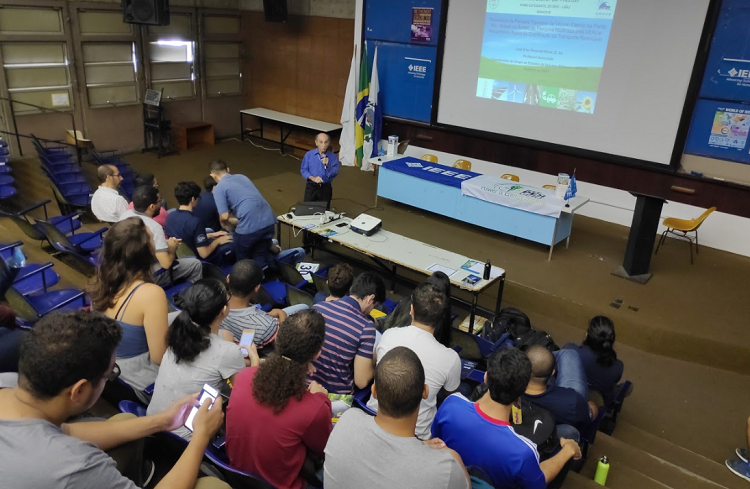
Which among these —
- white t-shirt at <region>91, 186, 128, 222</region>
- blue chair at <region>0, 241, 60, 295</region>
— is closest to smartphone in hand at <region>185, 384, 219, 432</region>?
blue chair at <region>0, 241, 60, 295</region>

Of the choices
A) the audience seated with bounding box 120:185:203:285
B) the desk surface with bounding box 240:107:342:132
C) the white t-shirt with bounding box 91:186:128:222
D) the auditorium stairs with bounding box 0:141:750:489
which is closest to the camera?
the auditorium stairs with bounding box 0:141:750:489

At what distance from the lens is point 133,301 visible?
2469mm

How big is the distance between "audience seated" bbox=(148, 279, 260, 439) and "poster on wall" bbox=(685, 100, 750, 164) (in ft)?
21.5

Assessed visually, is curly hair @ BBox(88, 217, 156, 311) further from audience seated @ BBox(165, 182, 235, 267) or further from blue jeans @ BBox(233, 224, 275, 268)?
blue jeans @ BBox(233, 224, 275, 268)

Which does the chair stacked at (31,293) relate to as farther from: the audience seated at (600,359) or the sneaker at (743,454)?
the sneaker at (743,454)

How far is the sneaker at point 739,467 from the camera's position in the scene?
3.42 metres

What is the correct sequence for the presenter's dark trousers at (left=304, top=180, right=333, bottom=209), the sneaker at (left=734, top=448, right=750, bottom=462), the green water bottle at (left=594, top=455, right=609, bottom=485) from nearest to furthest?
the green water bottle at (left=594, top=455, right=609, bottom=485) < the sneaker at (left=734, top=448, right=750, bottom=462) < the presenter's dark trousers at (left=304, top=180, right=333, bottom=209)

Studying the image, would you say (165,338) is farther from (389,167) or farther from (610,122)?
(610,122)

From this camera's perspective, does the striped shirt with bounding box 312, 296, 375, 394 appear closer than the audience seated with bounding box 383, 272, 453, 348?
Yes

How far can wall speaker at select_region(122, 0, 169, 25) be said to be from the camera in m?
8.55

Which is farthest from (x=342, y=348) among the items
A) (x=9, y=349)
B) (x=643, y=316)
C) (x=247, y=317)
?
(x=643, y=316)

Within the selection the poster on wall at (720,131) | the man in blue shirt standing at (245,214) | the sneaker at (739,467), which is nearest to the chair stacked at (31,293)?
the man in blue shirt standing at (245,214)

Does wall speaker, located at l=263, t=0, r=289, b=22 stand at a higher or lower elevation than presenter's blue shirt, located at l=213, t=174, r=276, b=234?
higher

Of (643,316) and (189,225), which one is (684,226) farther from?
(189,225)
